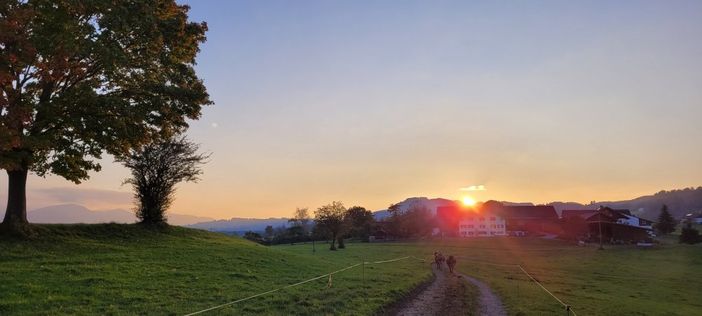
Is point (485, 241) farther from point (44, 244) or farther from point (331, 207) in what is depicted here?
point (44, 244)

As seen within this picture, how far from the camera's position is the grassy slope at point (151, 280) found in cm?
1683

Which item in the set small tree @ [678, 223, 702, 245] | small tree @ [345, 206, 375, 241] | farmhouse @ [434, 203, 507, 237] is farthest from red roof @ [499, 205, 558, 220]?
small tree @ [678, 223, 702, 245]

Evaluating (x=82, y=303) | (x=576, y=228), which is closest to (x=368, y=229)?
(x=576, y=228)

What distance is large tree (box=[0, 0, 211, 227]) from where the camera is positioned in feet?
82.4

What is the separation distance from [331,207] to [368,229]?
144ft

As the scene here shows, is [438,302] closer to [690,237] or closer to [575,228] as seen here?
[690,237]

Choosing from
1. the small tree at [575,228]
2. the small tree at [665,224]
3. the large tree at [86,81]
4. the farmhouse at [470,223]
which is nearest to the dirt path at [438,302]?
the large tree at [86,81]

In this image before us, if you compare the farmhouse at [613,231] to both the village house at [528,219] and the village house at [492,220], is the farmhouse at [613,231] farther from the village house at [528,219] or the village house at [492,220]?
the village house at [492,220]

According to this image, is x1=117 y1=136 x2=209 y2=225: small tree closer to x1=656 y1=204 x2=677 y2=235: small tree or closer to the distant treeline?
the distant treeline

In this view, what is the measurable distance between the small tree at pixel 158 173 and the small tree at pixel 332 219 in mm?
48818

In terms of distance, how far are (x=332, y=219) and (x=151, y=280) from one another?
2856 inches

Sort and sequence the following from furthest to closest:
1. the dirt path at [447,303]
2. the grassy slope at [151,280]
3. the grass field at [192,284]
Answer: the dirt path at [447,303], the grass field at [192,284], the grassy slope at [151,280]

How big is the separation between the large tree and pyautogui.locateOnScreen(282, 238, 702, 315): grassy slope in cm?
2483

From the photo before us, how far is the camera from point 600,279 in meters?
47.2
